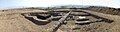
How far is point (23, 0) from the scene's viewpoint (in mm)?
26328

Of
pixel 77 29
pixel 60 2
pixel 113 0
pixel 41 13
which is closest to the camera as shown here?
pixel 77 29

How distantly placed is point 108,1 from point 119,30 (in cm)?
1331

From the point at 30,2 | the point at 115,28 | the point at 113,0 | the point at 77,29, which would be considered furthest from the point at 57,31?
the point at 30,2

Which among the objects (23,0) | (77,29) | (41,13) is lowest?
(23,0)

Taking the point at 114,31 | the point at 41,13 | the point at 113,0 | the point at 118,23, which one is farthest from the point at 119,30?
the point at 113,0

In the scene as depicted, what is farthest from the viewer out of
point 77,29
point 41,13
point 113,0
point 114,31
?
point 113,0

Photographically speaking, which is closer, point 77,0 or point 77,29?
point 77,29

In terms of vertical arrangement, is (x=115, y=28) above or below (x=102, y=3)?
above

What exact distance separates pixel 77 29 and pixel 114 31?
1.94m

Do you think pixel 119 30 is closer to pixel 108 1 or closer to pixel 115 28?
pixel 115 28

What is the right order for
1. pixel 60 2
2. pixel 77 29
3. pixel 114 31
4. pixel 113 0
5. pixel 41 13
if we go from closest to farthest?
pixel 114 31, pixel 77 29, pixel 41 13, pixel 113 0, pixel 60 2

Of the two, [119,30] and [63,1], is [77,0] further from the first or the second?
[119,30]

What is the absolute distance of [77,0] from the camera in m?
25.2

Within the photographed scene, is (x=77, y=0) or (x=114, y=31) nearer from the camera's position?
(x=114, y=31)
